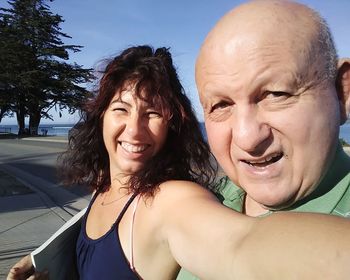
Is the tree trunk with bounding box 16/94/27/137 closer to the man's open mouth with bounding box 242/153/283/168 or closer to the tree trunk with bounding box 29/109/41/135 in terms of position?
the tree trunk with bounding box 29/109/41/135

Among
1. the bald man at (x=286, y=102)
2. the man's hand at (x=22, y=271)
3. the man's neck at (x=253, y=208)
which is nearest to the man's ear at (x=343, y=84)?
the bald man at (x=286, y=102)

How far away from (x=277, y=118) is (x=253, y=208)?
1.46 feet

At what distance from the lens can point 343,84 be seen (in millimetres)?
1231

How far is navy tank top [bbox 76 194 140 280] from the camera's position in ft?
5.41

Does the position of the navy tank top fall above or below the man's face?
below

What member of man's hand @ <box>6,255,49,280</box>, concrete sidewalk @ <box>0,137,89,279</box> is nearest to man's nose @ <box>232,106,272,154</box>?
man's hand @ <box>6,255,49,280</box>

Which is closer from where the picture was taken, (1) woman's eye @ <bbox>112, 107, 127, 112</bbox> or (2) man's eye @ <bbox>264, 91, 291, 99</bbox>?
(2) man's eye @ <bbox>264, 91, 291, 99</bbox>

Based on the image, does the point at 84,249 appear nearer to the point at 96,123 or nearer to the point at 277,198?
the point at 96,123

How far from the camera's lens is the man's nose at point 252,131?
3.86 feet

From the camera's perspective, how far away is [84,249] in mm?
1932

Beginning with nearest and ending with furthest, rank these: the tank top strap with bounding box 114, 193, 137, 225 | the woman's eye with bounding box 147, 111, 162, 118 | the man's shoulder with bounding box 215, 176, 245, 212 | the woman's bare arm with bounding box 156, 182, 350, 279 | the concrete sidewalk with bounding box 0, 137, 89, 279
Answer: the woman's bare arm with bounding box 156, 182, 350, 279 < the man's shoulder with bounding box 215, 176, 245, 212 < the tank top strap with bounding box 114, 193, 137, 225 < the woman's eye with bounding box 147, 111, 162, 118 < the concrete sidewalk with bounding box 0, 137, 89, 279

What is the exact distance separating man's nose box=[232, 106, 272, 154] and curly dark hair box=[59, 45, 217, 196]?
0.66 meters

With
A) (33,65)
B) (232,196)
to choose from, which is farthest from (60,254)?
(33,65)

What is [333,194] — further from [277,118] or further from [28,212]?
[28,212]
